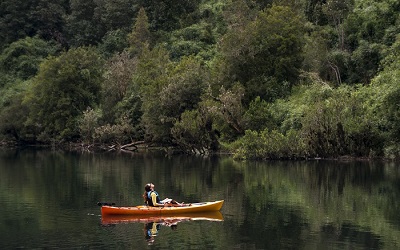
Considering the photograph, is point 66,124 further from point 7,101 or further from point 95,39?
point 95,39

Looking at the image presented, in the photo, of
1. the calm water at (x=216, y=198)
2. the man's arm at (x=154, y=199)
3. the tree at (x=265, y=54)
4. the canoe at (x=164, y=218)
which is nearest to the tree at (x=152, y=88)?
the tree at (x=265, y=54)

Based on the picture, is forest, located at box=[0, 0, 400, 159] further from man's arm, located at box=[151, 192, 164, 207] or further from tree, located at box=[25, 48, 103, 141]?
man's arm, located at box=[151, 192, 164, 207]

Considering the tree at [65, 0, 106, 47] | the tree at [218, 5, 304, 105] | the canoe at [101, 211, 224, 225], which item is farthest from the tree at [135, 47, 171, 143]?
the canoe at [101, 211, 224, 225]

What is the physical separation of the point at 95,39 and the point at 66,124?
29518 millimetres

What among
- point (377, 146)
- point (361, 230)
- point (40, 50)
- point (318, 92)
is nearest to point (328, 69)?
point (318, 92)

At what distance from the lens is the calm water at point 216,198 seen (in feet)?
94.8

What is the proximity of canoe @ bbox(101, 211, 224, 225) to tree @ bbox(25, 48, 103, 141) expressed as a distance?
54950 millimetres

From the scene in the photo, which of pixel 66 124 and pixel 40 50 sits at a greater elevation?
pixel 40 50

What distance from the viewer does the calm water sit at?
2891 cm

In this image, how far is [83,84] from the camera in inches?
3570

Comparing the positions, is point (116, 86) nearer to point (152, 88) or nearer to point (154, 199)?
point (152, 88)

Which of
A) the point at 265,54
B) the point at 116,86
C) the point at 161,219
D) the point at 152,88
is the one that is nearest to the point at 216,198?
the point at 161,219

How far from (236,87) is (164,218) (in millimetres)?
36327

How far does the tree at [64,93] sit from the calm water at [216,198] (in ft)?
78.9
